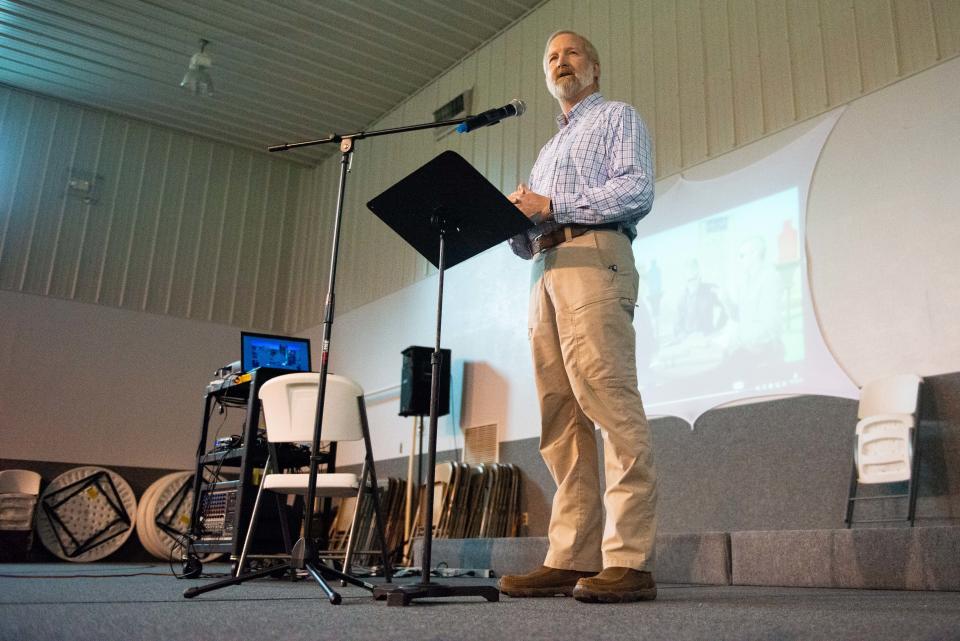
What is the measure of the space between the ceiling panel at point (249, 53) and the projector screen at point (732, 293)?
2.72 meters

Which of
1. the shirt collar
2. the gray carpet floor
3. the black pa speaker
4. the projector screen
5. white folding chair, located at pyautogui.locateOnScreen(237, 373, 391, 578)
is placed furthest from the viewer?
the black pa speaker

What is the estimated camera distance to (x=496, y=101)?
6531 mm

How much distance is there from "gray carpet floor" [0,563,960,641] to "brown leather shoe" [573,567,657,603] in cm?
3

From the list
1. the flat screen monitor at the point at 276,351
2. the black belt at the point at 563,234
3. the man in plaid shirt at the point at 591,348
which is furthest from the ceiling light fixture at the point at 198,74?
the black belt at the point at 563,234

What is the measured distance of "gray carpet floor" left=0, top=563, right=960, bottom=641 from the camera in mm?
1246

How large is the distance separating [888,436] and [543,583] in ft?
6.84

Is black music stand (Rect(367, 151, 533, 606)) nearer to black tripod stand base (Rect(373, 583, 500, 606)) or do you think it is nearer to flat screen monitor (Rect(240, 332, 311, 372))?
black tripod stand base (Rect(373, 583, 500, 606))

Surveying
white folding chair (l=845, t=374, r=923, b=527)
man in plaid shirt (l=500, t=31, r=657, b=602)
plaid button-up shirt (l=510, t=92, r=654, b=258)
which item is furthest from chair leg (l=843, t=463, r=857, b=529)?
plaid button-up shirt (l=510, t=92, r=654, b=258)

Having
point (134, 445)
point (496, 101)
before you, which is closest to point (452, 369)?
point (496, 101)

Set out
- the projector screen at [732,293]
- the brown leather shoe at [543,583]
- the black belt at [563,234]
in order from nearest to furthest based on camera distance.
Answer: the brown leather shoe at [543,583]
the black belt at [563,234]
the projector screen at [732,293]

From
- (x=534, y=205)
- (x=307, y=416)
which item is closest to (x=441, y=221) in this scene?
(x=534, y=205)

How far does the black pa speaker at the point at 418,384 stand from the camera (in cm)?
587

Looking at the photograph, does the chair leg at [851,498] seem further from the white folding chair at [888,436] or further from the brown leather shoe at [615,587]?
the brown leather shoe at [615,587]

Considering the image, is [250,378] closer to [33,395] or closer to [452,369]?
[452,369]
